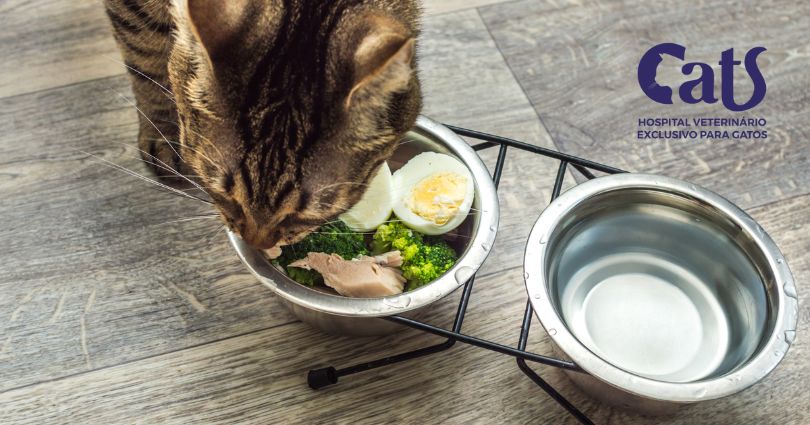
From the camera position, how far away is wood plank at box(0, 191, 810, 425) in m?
1.14

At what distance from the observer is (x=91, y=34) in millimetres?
1582

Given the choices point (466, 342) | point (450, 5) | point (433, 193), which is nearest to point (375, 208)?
point (433, 193)

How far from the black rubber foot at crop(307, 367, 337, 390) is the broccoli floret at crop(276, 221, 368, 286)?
0.51 ft

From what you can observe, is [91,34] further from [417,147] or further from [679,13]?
[679,13]

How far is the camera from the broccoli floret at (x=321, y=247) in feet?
3.51

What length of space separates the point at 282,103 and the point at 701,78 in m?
1.06

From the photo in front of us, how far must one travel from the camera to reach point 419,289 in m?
0.99

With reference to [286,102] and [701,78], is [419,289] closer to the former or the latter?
[286,102]

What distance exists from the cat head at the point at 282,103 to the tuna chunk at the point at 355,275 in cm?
15

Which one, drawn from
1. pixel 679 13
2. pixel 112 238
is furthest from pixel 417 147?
pixel 679 13

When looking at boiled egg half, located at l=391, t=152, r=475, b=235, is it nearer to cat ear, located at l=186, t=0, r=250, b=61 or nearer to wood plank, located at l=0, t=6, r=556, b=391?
wood plank, located at l=0, t=6, r=556, b=391

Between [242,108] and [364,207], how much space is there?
34 centimetres

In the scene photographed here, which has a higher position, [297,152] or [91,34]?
[297,152]

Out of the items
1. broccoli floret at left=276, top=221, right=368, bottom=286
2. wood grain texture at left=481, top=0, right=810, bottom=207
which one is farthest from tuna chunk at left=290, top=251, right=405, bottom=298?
wood grain texture at left=481, top=0, right=810, bottom=207
